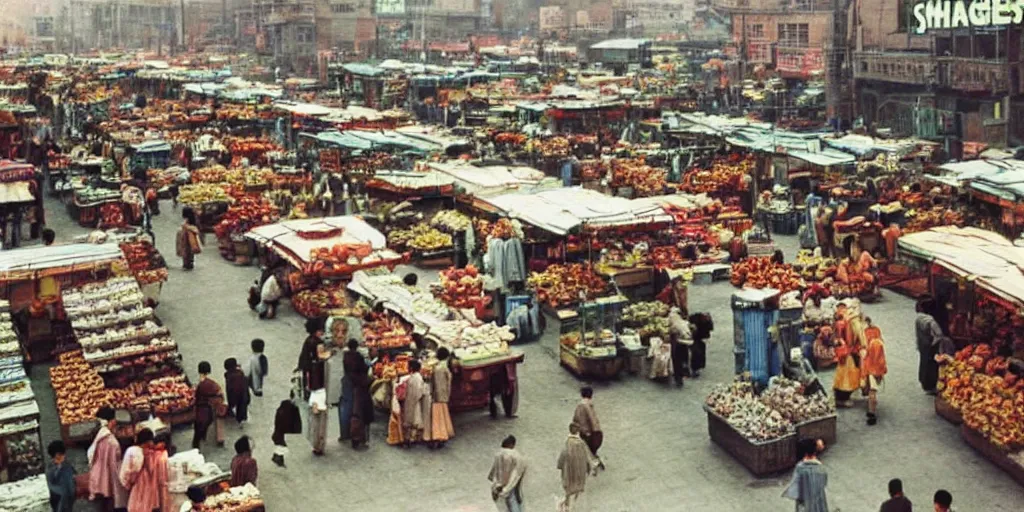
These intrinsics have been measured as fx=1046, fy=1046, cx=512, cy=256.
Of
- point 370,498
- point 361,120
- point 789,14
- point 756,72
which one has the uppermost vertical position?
point 789,14

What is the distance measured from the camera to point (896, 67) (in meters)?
34.2

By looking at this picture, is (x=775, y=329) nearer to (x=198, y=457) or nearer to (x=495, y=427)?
(x=495, y=427)

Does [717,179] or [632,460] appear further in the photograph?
[717,179]

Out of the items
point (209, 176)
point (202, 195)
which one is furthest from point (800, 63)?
point (202, 195)

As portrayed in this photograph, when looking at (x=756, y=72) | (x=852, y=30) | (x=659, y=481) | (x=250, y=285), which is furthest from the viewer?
(x=756, y=72)

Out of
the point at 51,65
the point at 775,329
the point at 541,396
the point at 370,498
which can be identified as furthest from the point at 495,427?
the point at 51,65

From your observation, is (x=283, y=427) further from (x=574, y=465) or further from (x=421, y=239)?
(x=421, y=239)

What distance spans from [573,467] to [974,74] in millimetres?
24970

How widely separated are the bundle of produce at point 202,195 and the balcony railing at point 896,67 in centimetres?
2111

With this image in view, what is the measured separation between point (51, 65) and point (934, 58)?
59.6m

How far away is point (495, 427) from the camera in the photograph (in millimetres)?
11867

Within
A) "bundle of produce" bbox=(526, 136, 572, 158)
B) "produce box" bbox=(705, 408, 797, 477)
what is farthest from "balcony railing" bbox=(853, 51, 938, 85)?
"produce box" bbox=(705, 408, 797, 477)

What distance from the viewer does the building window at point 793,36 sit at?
58.7 meters

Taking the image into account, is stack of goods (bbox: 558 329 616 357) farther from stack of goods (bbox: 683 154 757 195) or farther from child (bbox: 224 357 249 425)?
stack of goods (bbox: 683 154 757 195)
